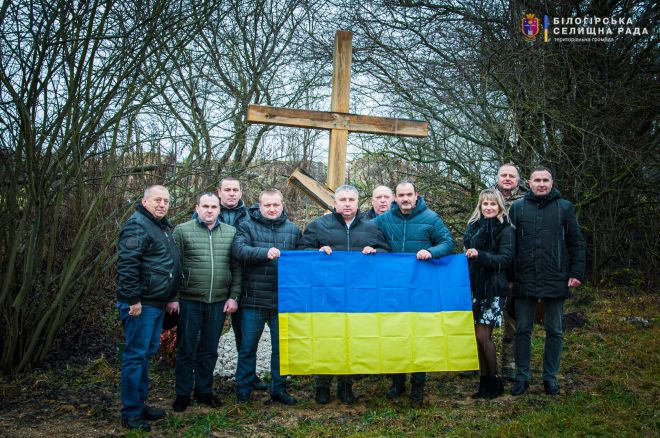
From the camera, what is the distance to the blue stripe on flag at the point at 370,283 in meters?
4.81

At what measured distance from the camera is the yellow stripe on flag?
4672 millimetres

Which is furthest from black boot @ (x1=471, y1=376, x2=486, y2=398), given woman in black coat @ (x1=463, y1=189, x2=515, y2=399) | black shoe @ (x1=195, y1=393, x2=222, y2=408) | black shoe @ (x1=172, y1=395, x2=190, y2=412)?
black shoe @ (x1=172, y1=395, x2=190, y2=412)

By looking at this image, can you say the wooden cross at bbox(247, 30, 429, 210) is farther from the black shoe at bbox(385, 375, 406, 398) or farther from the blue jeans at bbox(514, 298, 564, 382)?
the blue jeans at bbox(514, 298, 564, 382)

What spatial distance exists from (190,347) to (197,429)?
710mm

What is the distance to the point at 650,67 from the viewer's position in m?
9.51

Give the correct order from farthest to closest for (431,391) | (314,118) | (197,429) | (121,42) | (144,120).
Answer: (144,120) → (314,118) → (121,42) → (431,391) → (197,429)

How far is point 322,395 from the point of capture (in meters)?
4.82

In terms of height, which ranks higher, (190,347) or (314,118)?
(314,118)

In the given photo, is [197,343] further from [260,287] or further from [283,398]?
[283,398]

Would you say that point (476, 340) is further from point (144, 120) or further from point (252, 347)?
point (144, 120)

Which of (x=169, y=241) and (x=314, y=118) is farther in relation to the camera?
(x=314, y=118)

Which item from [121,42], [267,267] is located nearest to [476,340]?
[267,267]

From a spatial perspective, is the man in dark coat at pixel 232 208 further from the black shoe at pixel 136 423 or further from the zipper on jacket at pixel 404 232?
the zipper on jacket at pixel 404 232

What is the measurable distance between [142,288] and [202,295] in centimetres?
57
